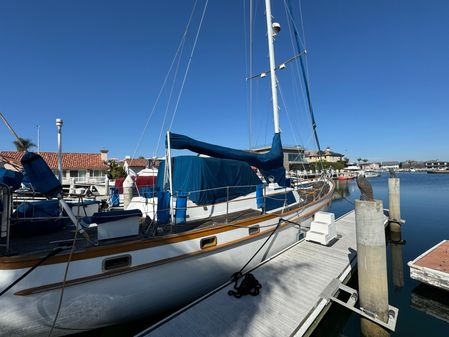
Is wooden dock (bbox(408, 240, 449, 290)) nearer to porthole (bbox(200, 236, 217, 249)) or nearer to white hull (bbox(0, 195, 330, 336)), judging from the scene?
white hull (bbox(0, 195, 330, 336))

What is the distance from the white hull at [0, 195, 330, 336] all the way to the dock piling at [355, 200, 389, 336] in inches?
106

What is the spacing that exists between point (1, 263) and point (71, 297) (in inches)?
45.2

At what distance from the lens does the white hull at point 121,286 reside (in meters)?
3.65

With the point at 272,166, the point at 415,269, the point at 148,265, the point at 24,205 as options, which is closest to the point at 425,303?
the point at 415,269

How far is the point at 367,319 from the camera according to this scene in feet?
16.3

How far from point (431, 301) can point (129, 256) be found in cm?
812

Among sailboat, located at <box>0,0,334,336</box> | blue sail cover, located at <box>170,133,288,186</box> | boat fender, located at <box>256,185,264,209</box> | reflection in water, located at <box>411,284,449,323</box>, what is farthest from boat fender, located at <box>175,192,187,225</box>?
reflection in water, located at <box>411,284,449,323</box>

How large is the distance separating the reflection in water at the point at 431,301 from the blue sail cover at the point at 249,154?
16.9 ft

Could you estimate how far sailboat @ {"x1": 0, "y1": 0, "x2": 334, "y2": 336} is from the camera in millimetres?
3693

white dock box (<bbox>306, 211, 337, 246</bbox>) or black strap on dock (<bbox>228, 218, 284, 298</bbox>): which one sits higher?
white dock box (<bbox>306, 211, 337, 246</bbox>)

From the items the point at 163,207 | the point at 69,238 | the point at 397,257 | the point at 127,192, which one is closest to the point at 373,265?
the point at 163,207

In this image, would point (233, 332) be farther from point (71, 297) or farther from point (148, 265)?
point (71, 297)

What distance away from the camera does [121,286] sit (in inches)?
168

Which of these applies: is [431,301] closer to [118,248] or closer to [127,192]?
[118,248]
